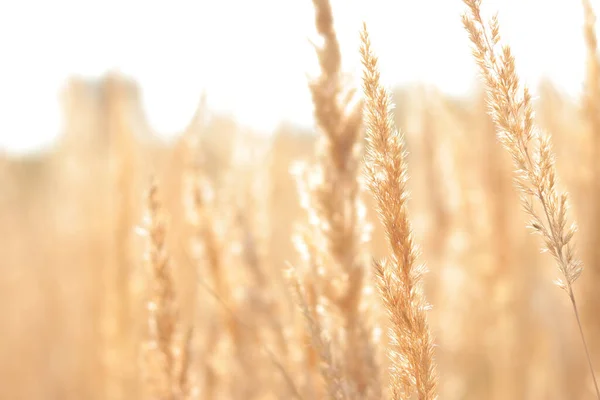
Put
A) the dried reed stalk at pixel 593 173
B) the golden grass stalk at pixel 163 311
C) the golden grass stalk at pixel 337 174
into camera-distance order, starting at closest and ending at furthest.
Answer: the golden grass stalk at pixel 337 174 < the golden grass stalk at pixel 163 311 < the dried reed stalk at pixel 593 173

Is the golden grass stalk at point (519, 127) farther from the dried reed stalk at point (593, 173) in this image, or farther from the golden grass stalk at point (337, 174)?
the dried reed stalk at point (593, 173)

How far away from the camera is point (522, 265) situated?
274 centimetres

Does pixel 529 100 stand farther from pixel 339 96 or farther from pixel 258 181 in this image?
pixel 258 181

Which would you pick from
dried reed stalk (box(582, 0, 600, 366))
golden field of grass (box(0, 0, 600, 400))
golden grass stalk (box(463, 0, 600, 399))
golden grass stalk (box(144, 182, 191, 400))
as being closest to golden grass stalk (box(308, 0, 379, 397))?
golden field of grass (box(0, 0, 600, 400))

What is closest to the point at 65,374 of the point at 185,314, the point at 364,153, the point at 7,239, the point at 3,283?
the point at 3,283

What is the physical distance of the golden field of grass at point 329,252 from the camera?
969mm

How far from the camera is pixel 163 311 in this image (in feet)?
4.18

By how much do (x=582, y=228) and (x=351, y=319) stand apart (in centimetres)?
149

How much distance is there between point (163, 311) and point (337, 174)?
0.54 m

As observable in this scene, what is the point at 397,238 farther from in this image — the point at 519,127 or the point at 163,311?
the point at 163,311

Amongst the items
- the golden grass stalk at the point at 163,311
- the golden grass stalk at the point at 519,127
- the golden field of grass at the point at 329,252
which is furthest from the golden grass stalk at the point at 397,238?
the golden grass stalk at the point at 163,311

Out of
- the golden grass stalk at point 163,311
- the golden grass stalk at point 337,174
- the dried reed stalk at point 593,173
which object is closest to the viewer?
the golden grass stalk at point 337,174

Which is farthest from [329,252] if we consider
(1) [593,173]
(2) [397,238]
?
(1) [593,173]

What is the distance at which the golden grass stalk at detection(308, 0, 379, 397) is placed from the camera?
944 millimetres
